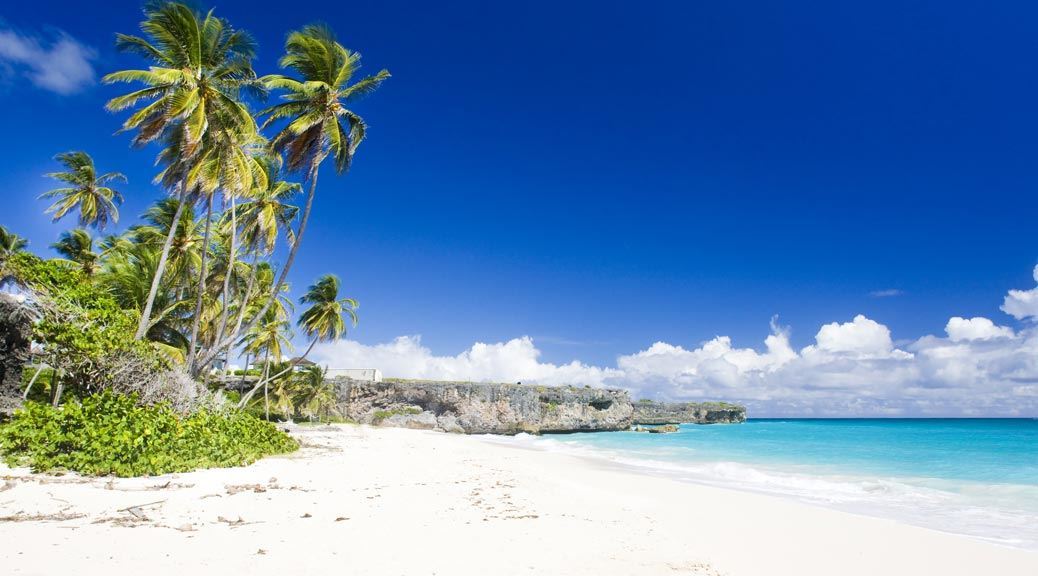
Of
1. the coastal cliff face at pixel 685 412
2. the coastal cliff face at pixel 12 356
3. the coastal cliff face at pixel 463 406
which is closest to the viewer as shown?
the coastal cliff face at pixel 12 356

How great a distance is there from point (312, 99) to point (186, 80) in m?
3.38

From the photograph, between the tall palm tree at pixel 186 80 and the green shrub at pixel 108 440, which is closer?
the green shrub at pixel 108 440

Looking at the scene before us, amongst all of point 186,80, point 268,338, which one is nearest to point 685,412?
point 268,338

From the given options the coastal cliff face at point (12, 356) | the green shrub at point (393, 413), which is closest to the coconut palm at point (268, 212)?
the coastal cliff face at point (12, 356)

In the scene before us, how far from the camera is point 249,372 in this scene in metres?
38.4

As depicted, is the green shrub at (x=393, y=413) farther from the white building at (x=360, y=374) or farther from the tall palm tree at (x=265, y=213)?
the tall palm tree at (x=265, y=213)

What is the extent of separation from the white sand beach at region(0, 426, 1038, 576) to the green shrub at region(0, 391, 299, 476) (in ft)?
1.35

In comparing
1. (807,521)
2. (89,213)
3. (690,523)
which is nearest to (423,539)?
(690,523)

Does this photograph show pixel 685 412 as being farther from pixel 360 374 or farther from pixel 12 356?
pixel 12 356

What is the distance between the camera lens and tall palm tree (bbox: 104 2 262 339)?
43.3 feet

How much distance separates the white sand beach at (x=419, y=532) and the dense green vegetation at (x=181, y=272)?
0.93m

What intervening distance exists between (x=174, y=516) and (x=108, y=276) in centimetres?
1648

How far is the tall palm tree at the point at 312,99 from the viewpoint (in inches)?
617

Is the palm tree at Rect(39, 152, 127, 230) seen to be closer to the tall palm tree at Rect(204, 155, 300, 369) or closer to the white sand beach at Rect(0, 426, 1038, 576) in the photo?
the tall palm tree at Rect(204, 155, 300, 369)
